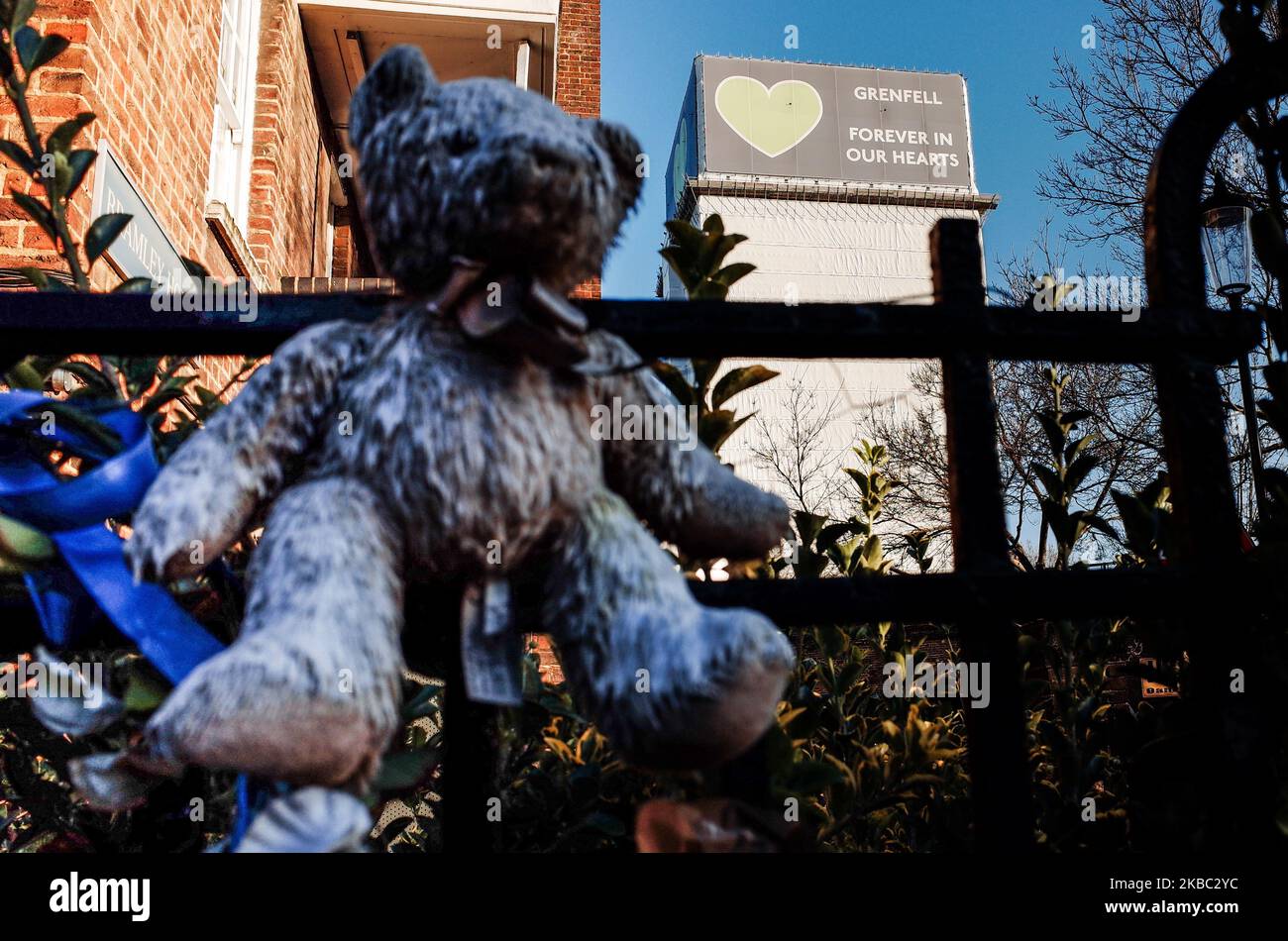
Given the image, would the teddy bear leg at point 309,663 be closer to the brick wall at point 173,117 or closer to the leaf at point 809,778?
the leaf at point 809,778

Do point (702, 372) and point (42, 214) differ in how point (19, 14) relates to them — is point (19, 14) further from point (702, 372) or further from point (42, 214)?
point (702, 372)

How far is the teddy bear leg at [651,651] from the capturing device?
0.74 metres

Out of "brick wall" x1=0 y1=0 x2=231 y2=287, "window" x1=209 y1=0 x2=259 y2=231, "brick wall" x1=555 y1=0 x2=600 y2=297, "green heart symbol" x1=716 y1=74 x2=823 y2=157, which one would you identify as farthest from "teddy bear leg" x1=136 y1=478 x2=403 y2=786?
"green heart symbol" x1=716 y1=74 x2=823 y2=157

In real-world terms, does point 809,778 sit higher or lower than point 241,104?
lower

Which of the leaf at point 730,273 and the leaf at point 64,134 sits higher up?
the leaf at point 64,134

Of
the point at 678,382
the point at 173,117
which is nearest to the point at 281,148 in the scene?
the point at 173,117

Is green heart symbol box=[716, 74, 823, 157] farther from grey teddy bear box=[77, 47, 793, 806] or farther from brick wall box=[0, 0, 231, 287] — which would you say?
grey teddy bear box=[77, 47, 793, 806]

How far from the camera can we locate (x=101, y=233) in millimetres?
1412

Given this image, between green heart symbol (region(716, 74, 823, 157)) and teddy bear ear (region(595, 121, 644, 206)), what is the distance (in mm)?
24195

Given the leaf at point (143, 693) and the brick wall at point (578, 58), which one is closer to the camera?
the leaf at point (143, 693)

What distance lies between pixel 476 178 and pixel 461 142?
5 cm

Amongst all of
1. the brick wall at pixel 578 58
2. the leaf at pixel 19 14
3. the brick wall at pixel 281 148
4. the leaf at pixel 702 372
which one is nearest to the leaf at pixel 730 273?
the leaf at pixel 702 372

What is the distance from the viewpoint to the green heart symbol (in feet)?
78.1

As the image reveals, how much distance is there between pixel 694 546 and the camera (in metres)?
1.05
